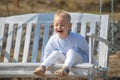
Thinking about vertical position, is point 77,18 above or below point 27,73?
above

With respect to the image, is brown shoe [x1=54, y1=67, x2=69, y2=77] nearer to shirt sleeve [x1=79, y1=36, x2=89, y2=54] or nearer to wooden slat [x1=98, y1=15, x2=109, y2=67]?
shirt sleeve [x1=79, y1=36, x2=89, y2=54]

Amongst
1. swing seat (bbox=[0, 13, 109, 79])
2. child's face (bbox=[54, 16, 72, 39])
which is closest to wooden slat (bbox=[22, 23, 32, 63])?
swing seat (bbox=[0, 13, 109, 79])

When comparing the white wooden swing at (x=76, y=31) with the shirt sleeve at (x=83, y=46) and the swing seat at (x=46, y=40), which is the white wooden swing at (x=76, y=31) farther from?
the shirt sleeve at (x=83, y=46)

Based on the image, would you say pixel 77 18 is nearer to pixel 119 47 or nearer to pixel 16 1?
pixel 119 47

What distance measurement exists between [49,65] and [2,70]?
0.60 metres

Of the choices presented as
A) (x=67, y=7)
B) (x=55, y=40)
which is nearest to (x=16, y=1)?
(x=67, y=7)

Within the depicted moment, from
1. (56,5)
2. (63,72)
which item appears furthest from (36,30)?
(56,5)

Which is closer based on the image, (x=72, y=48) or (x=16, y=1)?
(x=72, y=48)

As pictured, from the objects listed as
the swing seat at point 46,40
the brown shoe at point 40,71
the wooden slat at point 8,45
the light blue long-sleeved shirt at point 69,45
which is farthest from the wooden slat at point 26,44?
the brown shoe at point 40,71

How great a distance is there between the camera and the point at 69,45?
5559 millimetres

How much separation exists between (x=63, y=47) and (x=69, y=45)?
7 centimetres

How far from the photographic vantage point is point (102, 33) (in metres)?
6.06

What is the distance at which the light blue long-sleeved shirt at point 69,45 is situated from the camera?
5555 millimetres

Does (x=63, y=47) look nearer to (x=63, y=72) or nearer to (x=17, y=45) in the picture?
(x=63, y=72)
